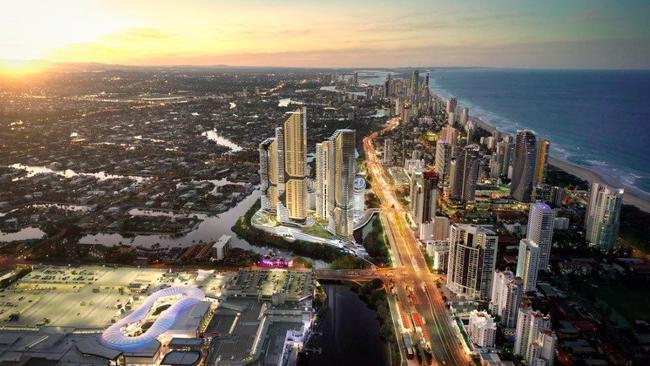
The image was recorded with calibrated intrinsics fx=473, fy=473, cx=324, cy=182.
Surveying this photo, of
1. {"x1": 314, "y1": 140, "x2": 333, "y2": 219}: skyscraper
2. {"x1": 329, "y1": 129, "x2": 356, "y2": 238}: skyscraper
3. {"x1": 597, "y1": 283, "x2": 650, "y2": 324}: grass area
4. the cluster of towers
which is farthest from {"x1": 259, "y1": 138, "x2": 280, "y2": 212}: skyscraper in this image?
{"x1": 597, "y1": 283, "x2": 650, "y2": 324}: grass area

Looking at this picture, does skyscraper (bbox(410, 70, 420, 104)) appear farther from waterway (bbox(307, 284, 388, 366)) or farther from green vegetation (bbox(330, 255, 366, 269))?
waterway (bbox(307, 284, 388, 366))

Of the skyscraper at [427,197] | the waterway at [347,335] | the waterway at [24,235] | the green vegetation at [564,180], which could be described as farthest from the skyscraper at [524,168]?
the waterway at [24,235]

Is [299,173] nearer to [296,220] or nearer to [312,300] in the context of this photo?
[296,220]

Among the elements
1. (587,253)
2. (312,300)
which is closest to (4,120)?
(312,300)

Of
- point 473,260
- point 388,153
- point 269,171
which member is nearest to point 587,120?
point 388,153

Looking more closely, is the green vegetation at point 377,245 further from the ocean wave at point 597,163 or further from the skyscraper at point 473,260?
the ocean wave at point 597,163

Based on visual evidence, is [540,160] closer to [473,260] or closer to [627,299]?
[627,299]
